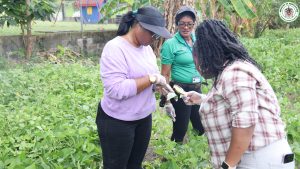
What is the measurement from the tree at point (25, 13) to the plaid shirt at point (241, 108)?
8450 millimetres

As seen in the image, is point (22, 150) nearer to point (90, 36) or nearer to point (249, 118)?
point (249, 118)

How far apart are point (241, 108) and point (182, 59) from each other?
1.87 metres

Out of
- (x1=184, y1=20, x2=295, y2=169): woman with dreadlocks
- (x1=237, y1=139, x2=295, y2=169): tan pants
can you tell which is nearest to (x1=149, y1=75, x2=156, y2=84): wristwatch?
(x1=184, y1=20, x2=295, y2=169): woman with dreadlocks

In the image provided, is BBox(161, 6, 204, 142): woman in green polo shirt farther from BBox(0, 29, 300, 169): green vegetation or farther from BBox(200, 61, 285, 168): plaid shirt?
BBox(200, 61, 285, 168): plaid shirt

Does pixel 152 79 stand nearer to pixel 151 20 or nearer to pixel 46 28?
pixel 151 20

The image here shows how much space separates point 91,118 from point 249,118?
2945 millimetres

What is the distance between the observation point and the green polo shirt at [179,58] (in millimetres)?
3887

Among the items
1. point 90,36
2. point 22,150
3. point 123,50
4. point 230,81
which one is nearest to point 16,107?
point 22,150

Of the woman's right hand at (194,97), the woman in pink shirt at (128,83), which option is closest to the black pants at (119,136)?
the woman in pink shirt at (128,83)

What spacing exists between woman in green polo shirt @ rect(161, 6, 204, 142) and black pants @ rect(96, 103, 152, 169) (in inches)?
39.0

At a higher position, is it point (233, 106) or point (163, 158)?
point (233, 106)

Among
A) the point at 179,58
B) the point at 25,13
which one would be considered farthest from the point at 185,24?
the point at 25,13

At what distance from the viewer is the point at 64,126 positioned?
14.1 feet

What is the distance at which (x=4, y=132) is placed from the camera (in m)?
4.43
